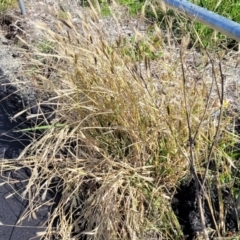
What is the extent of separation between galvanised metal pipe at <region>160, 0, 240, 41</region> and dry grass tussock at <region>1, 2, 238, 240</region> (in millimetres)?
156

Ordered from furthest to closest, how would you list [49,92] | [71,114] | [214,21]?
1. [49,92]
2. [71,114]
3. [214,21]

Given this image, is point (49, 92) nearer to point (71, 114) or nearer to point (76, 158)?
point (71, 114)

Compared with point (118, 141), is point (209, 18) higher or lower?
higher

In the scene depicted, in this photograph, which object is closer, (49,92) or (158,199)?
(158,199)

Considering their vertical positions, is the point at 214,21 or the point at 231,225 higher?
the point at 214,21

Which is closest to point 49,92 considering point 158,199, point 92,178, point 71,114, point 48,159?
point 71,114

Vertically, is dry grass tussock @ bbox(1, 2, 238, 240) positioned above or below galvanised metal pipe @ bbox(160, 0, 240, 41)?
below

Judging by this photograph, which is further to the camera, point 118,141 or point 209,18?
point 118,141

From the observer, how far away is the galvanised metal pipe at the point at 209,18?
5.77 feet

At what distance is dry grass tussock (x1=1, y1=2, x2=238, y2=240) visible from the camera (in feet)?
7.01

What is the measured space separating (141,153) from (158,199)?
22 cm

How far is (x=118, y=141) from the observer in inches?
93.6

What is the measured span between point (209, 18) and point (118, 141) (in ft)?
2.51

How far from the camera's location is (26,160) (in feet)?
8.17
